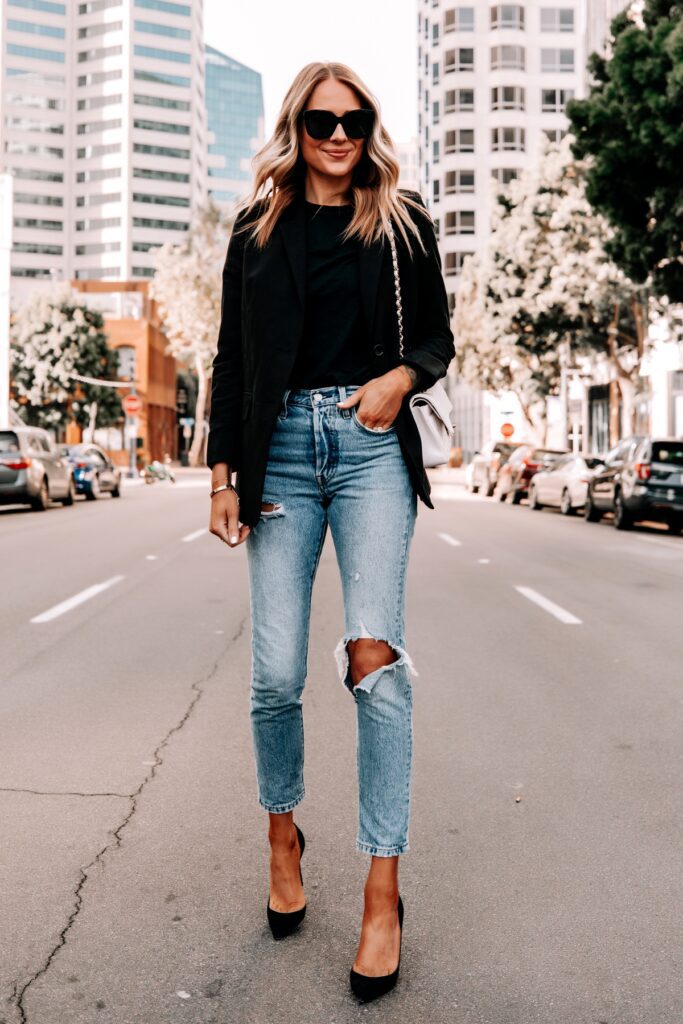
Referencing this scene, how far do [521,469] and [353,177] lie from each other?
26.3 m

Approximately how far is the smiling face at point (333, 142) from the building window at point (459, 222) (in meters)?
73.4

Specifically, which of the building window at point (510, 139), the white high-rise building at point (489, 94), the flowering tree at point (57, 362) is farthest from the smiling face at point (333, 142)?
the building window at point (510, 139)

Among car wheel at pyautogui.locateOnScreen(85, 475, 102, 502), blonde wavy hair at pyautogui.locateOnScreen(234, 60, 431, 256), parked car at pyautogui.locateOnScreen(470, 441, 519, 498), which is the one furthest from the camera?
parked car at pyautogui.locateOnScreen(470, 441, 519, 498)

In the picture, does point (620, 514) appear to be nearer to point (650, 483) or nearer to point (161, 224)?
point (650, 483)

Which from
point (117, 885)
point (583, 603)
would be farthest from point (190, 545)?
point (117, 885)

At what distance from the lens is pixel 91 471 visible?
29953 mm

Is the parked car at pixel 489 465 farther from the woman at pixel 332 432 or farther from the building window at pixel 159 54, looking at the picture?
the building window at pixel 159 54

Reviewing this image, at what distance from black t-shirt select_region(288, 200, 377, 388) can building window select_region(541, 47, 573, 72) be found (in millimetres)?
78959

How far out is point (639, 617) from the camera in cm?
916

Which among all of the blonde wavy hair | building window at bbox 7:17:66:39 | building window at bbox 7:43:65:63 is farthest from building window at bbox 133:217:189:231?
the blonde wavy hair

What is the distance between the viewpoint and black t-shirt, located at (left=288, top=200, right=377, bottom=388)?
2861 mm

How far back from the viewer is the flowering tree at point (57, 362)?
201 feet

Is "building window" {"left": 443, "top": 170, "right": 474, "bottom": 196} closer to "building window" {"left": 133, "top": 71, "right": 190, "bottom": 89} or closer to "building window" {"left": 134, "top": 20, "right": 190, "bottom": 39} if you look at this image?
"building window" {"left": 133, "top": 71, "right": 190, "bottom": 89}

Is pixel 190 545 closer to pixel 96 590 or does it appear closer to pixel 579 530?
pixel 96 590
